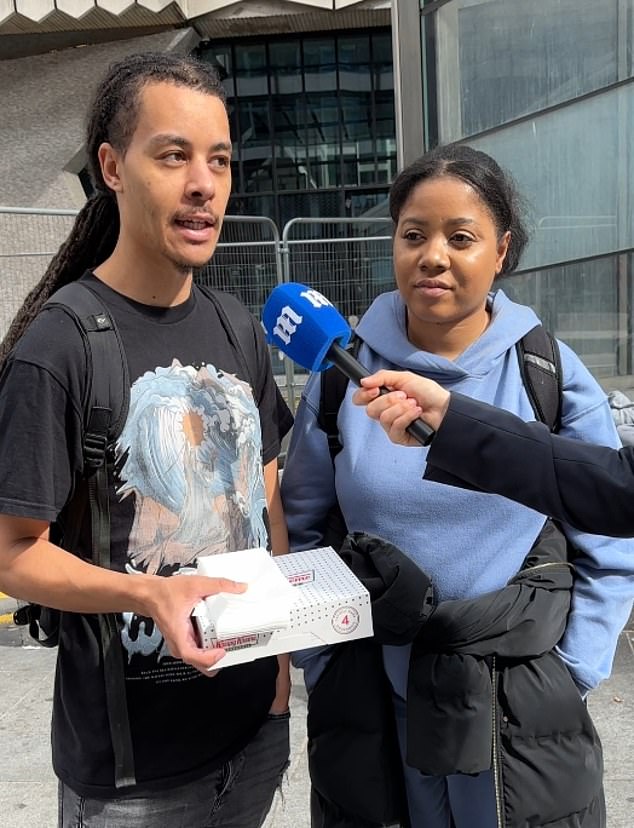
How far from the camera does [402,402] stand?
4.50 ft

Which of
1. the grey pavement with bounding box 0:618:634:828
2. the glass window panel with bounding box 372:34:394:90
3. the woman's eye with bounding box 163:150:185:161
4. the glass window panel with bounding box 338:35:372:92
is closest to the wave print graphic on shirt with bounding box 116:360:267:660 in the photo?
the woman's eye with bounding box 163:150:185:161

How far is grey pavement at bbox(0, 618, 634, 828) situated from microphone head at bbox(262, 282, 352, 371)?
1828 mm

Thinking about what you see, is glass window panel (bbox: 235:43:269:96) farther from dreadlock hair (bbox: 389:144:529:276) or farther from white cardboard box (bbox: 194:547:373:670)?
white cardboard box (bbox: 194:547:373:670)

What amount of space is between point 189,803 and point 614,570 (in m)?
1.04

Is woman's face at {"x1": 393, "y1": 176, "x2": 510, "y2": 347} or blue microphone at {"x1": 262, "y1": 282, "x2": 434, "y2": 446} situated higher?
woman's face at {"x1": 393, "y1": 176, "x2": 510, "y2": 347}

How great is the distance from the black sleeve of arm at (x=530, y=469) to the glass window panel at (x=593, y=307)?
15.8 feet

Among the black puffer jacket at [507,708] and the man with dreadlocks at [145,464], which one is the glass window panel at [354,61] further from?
the black puffer jacket at [507,708]

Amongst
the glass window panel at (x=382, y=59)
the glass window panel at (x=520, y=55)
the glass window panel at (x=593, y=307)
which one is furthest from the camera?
the glass window panel at (x=382, y=59)

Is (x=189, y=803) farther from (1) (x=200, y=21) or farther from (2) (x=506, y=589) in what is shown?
(1) (x=200, y=21)

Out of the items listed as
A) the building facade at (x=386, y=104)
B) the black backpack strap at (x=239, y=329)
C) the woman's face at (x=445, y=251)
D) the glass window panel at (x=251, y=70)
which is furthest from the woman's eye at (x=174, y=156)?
the glass window panel at (x=251, y=70)

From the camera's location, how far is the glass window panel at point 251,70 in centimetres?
1633

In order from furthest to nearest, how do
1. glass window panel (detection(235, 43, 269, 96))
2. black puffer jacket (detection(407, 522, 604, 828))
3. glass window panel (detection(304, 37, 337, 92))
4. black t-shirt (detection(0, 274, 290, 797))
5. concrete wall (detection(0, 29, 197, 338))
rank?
glass window panel (detection(235, 43, 269, 96))
glass window panel (detection(304, 37, 337, 92))
concrete wall (detection(0, 29, 197, 338))
black puffer jacket (detection(407, 522, 604, 828))
black t-shirt (detection(0, 274, 290, 797))

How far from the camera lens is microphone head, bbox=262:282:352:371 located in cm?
162

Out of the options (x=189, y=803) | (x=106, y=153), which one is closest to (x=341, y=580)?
(x=189, y=803)
